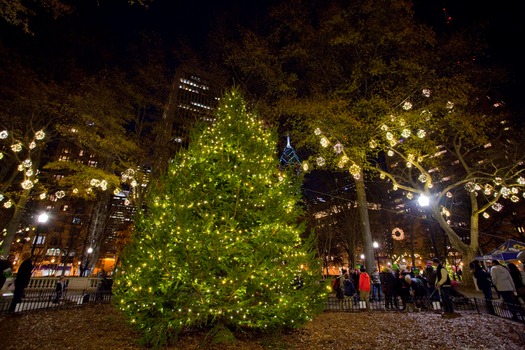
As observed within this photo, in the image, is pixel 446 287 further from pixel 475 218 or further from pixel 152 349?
pixel 475 218

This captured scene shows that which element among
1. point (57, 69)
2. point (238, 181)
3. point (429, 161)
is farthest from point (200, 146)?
point (429, 161)

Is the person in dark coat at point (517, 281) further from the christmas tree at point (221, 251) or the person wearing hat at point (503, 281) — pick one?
the christmas tree at point (221, 251)

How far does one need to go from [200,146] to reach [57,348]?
4968 millimetres

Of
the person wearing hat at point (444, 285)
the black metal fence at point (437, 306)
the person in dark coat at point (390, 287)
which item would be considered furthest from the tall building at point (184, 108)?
Answer: the person wearing hat at point (444, 285)

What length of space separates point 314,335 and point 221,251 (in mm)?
3162

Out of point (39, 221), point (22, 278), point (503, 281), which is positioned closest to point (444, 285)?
point (503, 281)

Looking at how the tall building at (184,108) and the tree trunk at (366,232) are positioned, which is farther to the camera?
the tall building at (184,108)

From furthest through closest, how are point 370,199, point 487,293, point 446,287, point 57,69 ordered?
point 370,199
point 57,69
point 487,293
point 446,287

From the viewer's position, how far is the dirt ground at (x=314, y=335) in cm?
519

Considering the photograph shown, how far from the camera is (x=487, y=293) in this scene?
9.72m

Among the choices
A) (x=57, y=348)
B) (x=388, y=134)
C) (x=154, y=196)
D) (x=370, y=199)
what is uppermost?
(x=370, y=199)

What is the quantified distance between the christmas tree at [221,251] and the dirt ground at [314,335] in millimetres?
398

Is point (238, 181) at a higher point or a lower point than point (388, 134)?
lower

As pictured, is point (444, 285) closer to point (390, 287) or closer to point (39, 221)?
point (390, 287)
